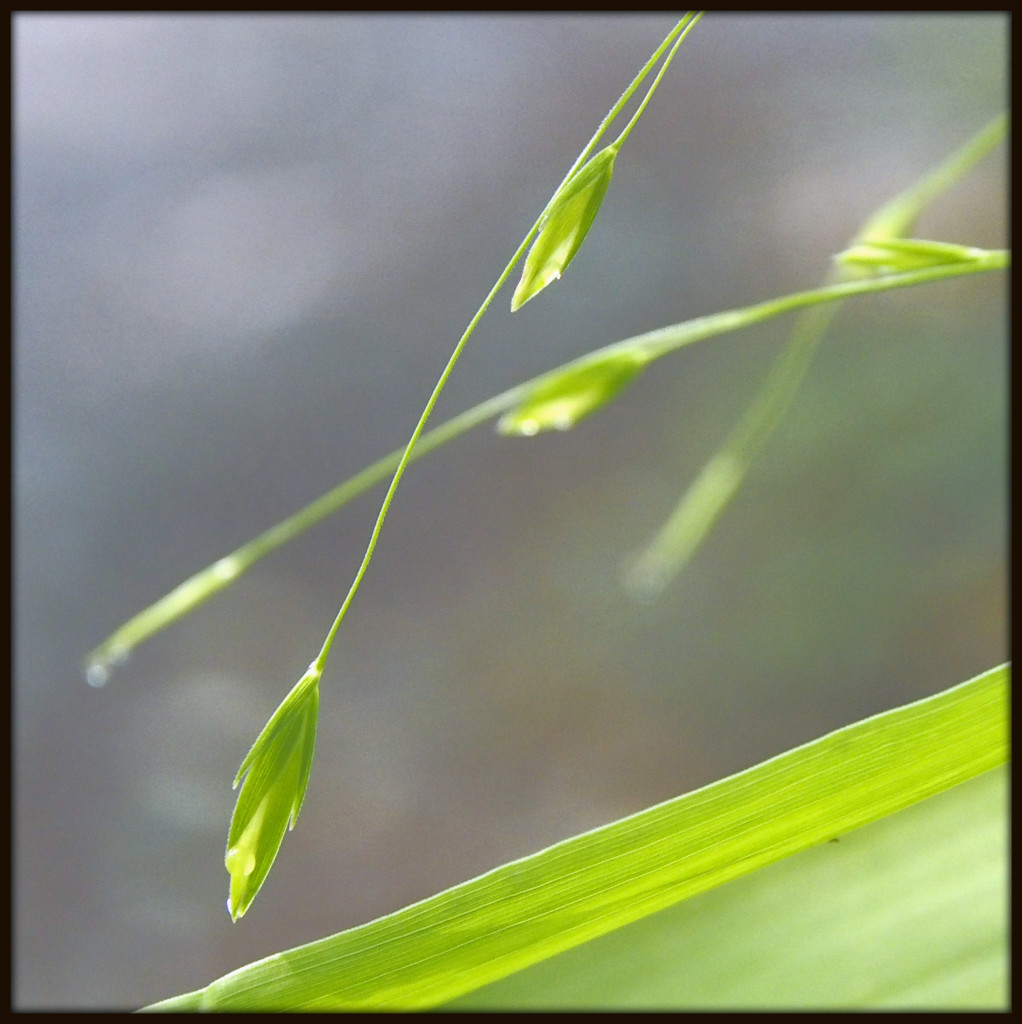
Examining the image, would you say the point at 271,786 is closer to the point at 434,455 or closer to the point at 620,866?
the point at 620,866

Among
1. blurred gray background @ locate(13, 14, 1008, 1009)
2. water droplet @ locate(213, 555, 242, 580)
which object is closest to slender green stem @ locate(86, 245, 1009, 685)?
water droplet @ locate(213, 555, 242, 580)

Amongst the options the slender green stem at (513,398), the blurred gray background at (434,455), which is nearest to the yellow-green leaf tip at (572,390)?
the slender green stem at (513,398)

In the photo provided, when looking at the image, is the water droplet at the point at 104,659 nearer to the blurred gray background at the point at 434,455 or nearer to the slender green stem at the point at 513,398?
the slender green stem at the point at 513,398

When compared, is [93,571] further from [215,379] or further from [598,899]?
[598,899]

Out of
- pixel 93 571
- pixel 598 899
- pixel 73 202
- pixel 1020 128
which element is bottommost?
pixel 598 899

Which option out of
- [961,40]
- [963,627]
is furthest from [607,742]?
[961,40]
